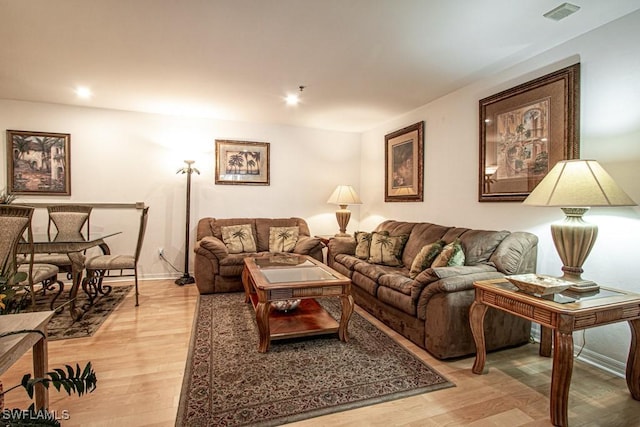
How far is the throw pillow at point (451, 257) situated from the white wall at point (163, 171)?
296 centimetres

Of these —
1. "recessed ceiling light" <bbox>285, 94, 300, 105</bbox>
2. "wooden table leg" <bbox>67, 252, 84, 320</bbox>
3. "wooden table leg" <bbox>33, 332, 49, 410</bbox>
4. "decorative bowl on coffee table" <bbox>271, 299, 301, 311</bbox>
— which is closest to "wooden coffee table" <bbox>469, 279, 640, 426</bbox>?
"decorative bowl on coffee table" <bbox>271, 299, 301, 311</bbox>

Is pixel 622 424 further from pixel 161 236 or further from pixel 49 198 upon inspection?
pixel 49 198

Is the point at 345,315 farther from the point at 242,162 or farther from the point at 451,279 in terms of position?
the point at 242,162

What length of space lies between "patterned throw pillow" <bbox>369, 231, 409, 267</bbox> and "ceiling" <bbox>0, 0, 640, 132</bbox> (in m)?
1.66

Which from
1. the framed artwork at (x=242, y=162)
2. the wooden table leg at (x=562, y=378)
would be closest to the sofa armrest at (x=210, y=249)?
the framed artwork at (x=242, y=162)

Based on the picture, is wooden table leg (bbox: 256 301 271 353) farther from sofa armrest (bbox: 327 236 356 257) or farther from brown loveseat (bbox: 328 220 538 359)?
sofa armrest (bbox: 327 236 356 257)

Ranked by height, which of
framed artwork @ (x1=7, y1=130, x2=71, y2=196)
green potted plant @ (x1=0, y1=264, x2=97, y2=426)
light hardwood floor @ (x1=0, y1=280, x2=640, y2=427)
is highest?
framed artwork @ (x1=7, y1=130, x2=71, y2=196)

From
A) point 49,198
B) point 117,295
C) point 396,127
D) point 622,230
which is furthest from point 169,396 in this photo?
point 396,127

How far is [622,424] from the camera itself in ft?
5.51

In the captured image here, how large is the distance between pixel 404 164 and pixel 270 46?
2521mm

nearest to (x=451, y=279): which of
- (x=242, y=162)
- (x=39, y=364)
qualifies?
(x=39, y=364)

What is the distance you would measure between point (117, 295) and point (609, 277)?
4.74m

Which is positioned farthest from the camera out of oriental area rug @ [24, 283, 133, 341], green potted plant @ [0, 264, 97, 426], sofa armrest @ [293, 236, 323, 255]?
sofa armrest @ [293, 236, 323, 255]

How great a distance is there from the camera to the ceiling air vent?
6.66 feet
